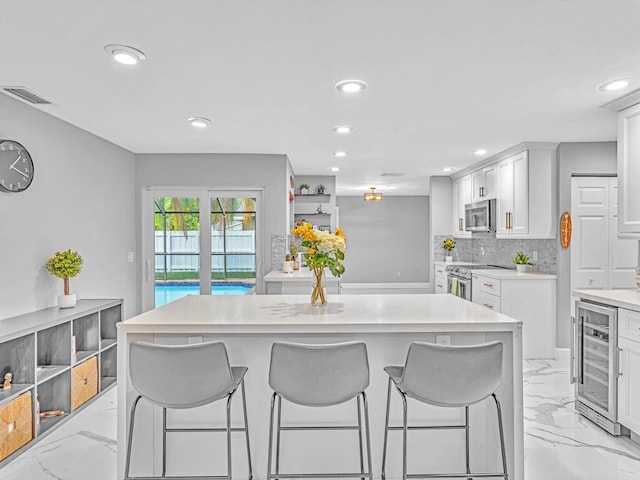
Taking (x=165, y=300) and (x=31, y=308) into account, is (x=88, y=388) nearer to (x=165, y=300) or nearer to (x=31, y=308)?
(x=31, y=308)

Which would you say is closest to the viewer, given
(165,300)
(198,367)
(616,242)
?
(198,367)

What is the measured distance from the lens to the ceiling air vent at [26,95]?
3.19m

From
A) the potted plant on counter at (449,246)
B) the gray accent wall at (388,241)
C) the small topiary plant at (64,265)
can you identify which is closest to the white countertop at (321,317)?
the small topiary plant at (64,265)

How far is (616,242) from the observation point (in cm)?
525

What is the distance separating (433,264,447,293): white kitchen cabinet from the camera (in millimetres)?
7438

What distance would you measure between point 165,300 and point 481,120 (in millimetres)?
4235

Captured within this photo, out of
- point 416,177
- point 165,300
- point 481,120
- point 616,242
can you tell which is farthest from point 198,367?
point 416,177

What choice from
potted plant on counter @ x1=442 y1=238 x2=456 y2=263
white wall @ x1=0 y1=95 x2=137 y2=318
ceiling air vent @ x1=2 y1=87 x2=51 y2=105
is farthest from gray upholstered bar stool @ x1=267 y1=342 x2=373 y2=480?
potted plant on counter @ x1=442 y1=238 x2=456 y2=263

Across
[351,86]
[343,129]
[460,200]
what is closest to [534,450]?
[351,86]

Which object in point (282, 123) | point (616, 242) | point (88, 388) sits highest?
point (282, 123)

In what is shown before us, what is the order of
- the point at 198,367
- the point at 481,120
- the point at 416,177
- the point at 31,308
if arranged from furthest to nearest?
the point at 416,177, the point at 481,120, the point at 31,308, the point at 198,367

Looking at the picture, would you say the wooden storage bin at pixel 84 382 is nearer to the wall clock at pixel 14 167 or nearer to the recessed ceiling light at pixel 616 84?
the wall clock at pixel 14 167

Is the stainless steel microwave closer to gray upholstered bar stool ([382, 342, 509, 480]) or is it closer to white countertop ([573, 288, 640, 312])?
white countertop ([573, 288, 640, 312])

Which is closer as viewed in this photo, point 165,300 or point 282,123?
point 282,123
